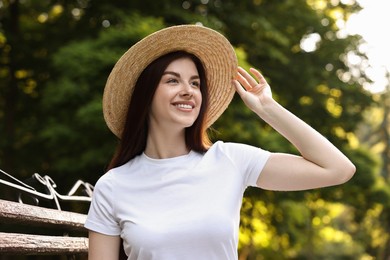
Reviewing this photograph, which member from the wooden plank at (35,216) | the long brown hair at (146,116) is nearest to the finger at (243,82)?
the long brown hair at (146,116)

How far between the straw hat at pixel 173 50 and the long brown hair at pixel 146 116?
37mm

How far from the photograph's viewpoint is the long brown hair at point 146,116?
300cm

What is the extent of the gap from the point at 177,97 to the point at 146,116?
22 centimetres

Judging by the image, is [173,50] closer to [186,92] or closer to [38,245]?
[186,92]

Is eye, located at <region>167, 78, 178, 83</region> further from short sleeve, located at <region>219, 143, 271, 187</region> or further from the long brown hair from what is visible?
short sleeve, located at <region>219, 143, 271, 187</region>

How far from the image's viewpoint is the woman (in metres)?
2.71

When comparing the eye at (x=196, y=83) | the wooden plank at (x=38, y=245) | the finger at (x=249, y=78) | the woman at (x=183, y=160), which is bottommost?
the wooden plank at (x=38, y=245)

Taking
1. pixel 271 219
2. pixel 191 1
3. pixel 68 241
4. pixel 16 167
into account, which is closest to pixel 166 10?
pixel 191 1

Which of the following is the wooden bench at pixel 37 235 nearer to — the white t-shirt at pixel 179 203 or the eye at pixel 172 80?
the white t-shirt at pixel 179 203

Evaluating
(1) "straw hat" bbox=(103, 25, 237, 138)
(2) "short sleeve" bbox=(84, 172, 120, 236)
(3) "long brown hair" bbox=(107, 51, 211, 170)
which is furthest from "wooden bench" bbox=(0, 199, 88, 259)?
(1) "straw hat" bbox=(103, 25, 237, 138)

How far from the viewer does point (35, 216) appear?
287 cm

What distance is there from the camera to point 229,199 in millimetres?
2783

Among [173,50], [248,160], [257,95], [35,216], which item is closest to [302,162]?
[248,160]

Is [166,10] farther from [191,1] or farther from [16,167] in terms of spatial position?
[16,167]
